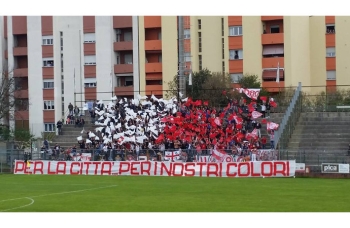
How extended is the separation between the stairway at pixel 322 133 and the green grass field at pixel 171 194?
8183 millimetres

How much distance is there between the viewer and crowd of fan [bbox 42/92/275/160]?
51781 millimetres

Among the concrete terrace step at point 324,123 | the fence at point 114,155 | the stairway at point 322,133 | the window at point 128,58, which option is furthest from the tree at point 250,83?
the fence at point 114,155

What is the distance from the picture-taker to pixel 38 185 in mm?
41219

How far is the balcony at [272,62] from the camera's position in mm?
83562

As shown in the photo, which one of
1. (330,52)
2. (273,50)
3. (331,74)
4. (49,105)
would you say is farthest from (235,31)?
(49,105)

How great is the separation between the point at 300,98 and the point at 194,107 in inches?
317

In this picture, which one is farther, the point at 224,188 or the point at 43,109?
the point at 43,109

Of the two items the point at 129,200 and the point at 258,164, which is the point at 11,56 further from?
the point at 129,200

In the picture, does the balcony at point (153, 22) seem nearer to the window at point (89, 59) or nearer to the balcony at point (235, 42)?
the window at point (89, 59)

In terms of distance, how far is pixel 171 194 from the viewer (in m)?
34.4

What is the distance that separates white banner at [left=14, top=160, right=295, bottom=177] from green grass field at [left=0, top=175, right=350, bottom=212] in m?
1.84

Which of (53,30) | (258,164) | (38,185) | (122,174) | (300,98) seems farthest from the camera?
(53,30)

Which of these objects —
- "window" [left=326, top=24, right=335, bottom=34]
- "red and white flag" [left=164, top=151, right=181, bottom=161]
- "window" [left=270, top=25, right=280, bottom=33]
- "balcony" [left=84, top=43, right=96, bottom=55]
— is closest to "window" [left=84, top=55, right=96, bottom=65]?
"balcony" [left=84, top=43, right=96, bottom=55]

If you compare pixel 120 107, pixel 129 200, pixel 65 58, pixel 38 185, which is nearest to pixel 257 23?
pixel 65 58
